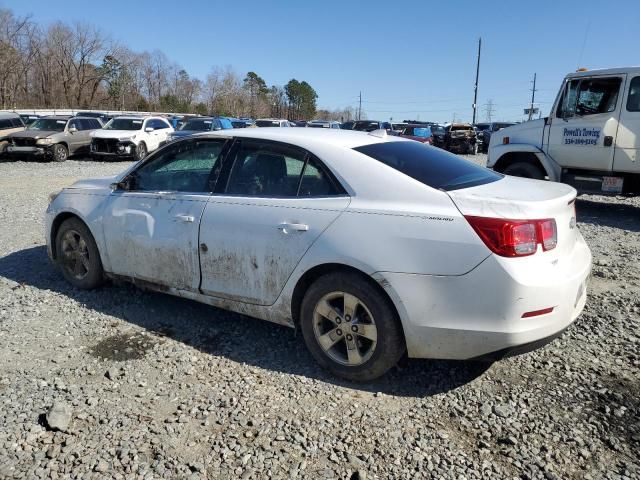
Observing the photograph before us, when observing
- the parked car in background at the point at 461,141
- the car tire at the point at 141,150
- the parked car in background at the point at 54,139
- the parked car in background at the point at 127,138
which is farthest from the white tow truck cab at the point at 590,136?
the parked car in background at the point at 461,141

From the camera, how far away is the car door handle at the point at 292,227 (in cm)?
329

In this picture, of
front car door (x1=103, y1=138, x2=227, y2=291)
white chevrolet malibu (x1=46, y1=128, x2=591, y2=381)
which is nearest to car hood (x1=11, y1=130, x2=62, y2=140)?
front car door (x1=103, y1=138, x2=227, y2=291)

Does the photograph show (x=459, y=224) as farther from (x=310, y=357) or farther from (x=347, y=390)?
(x=310, y=357)

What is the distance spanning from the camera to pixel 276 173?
3695 mm

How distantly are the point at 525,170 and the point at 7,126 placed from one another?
65.8 feet

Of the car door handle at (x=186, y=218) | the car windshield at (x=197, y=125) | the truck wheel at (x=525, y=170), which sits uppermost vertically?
the car windshield at (x=197, y=125)

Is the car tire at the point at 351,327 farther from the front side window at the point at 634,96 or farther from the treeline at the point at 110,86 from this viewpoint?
the treeline at the point at 110,86

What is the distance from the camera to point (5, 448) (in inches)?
104

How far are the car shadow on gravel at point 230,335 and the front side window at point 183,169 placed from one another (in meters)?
1.07

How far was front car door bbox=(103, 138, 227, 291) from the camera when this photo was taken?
3.92 meters

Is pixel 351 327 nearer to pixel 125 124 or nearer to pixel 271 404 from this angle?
pixel 271 404

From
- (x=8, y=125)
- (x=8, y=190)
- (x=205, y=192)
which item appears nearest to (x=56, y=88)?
(x=8, y=125)

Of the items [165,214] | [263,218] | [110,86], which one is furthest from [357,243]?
[110,86]

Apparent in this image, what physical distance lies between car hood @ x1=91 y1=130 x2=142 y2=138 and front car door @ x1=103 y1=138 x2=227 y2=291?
16.7 m
